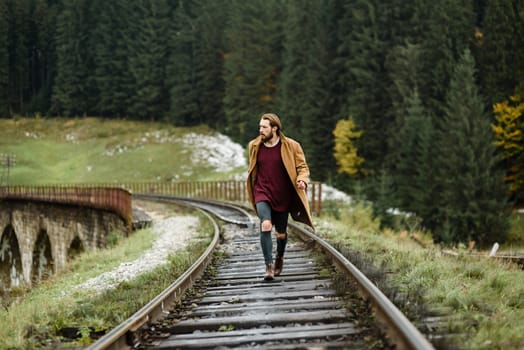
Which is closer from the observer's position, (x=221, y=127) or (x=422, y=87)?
(x=422, y=87)

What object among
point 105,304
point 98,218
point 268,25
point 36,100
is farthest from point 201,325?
point 36,100

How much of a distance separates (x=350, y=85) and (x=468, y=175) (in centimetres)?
1556

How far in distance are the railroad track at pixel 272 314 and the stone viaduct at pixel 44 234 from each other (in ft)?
43.5

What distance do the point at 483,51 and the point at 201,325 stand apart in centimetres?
4239

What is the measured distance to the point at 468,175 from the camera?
3391 cm

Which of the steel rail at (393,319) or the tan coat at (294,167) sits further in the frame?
the tan coat at (294,167)

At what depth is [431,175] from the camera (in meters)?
36.2

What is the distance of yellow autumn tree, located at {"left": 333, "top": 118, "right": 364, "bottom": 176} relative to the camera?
138 feet

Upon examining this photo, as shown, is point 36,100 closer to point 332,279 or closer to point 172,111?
point 172,111

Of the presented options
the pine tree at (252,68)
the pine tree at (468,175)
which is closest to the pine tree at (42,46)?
the pine tree at (252,68)

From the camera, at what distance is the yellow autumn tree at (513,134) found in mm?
37188

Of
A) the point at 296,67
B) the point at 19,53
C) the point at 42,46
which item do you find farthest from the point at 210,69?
the point at 19,53

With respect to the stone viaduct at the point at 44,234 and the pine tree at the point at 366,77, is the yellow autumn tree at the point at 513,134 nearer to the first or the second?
the pine tree at the point at 366,77

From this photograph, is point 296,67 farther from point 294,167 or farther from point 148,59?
point 294,167
